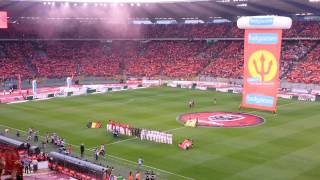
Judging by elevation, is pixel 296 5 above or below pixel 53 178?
above

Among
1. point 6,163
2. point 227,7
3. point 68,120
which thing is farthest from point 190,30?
point 6,163

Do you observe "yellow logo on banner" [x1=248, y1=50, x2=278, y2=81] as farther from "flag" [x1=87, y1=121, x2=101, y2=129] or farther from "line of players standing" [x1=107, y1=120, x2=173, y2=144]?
"flag" [x1=87, y1=121, x2=101, y2=129]

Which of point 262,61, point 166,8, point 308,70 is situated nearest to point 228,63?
point 166,8

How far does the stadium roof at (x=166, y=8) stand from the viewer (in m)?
70.9

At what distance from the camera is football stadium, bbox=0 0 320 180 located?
2958cm

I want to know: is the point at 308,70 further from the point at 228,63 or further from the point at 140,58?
the point at 140,58

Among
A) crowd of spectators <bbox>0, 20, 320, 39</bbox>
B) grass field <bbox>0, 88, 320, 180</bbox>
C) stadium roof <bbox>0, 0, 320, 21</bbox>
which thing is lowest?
grass field <bbox>0, 88, 320, 180</bbox>

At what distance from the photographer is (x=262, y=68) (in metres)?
46.0

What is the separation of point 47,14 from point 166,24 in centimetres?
2650

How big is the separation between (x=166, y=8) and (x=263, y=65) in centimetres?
3882

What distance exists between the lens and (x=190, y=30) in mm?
92438

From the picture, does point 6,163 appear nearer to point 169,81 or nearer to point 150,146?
point 150,146

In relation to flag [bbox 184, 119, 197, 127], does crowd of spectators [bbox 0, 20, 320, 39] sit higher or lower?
Result: higher

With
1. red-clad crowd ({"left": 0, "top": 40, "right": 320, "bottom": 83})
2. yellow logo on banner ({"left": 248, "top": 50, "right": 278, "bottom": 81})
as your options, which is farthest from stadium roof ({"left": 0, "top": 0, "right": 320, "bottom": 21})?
yellow logo on banner ({"left": 248, "top": 50, "right": 278, "bottom": 81})
